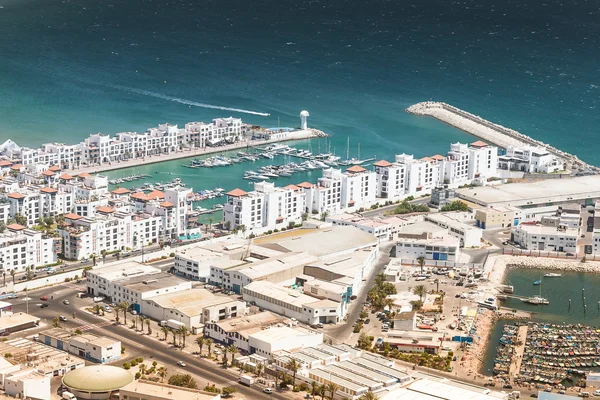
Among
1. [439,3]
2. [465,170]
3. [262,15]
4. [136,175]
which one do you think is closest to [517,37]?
[439,3]

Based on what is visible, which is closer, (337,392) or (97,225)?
(337,392)

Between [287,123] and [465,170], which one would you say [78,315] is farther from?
[287,123]

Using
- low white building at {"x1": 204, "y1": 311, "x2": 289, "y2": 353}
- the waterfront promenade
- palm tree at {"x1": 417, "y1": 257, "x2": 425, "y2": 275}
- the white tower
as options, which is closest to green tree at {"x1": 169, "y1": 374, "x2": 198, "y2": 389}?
low white building at {"x1": 204, "y1": 311, "x2": 289, "y2": 353}

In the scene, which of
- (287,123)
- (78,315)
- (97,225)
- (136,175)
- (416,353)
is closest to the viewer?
(416,353)

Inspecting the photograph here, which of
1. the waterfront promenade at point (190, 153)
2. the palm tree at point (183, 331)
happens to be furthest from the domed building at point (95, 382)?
the waterfront promenade at point (190, 153)

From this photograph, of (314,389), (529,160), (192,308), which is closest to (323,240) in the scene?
(192,308)

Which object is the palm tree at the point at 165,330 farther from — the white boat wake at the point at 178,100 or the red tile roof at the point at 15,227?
the white boat wake at the point at 178,100
